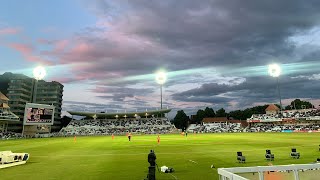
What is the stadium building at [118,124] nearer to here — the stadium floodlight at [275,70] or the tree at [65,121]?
the tree at [65,121]

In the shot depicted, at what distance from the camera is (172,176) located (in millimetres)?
14859

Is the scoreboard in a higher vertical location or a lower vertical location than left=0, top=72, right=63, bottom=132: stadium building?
lower

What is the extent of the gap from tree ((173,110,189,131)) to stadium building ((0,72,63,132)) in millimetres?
80714

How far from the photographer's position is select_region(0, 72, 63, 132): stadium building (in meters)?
137

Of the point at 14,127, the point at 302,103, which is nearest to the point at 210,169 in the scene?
the point at 14,127

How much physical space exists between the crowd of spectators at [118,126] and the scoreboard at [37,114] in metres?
27.5

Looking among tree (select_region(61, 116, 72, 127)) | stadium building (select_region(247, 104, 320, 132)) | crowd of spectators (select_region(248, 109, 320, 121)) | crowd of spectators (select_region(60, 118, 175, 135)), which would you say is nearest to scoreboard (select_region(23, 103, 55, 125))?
crowd of spectators (select_region(60, 118, 175, 135))

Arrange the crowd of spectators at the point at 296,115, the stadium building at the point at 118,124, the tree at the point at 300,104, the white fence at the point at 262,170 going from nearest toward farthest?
the white fence at the point at 262,170 < the crowd of spectators at the point at 296,115 < the stadium building at the point at 118,124 < the tree at the point at 300,104

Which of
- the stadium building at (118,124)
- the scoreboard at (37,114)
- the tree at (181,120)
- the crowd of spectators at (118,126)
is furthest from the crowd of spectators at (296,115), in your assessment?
the scoreboard at (37,114)

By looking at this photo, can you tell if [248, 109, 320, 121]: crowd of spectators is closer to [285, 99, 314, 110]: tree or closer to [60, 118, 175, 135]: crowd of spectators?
[60, 118, 175, 135]: crowd of spectators

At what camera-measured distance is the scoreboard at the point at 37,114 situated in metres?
88.8

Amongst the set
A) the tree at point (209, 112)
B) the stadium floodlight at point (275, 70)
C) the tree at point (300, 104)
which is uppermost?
the stadium floodlight at point (275, 70)

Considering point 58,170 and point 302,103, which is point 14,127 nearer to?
point 58,170

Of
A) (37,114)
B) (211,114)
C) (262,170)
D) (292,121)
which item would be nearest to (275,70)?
(292,121)
